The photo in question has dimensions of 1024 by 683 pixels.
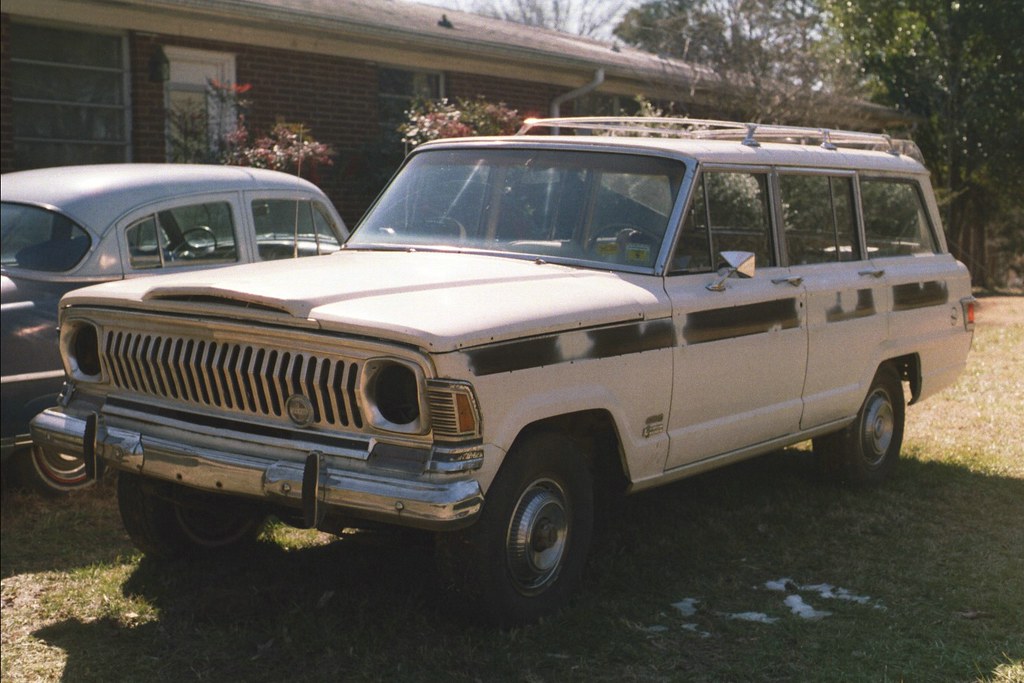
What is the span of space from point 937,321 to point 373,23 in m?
7.85

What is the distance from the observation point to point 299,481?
417 centimetres

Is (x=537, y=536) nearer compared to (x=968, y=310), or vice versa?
(x=537, y=536)

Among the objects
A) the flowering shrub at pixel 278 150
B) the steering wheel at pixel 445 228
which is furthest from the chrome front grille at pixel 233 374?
the flowering shrub at pixel 278 150

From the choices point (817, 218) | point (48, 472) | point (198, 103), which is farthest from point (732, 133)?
point (198, 103)

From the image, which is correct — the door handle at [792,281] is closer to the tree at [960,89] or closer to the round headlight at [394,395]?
the round headlight at [394,395]

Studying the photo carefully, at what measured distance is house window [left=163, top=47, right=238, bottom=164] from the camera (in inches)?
466

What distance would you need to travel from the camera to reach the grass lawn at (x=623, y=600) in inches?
175

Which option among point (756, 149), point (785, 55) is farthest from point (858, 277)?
point (785, 55)

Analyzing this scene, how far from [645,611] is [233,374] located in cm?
190

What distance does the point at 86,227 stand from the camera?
6609 millimetres

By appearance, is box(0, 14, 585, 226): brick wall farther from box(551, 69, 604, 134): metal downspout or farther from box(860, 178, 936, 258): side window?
box(860, 178, 936, 258): side window

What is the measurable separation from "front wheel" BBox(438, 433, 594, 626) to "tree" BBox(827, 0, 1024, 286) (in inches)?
639

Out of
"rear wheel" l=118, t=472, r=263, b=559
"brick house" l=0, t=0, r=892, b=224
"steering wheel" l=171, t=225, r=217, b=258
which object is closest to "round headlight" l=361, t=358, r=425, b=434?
"rear wheel" l=118, t=472, r=263, b=559

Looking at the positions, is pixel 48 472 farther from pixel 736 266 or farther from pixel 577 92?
pixel 577 92
